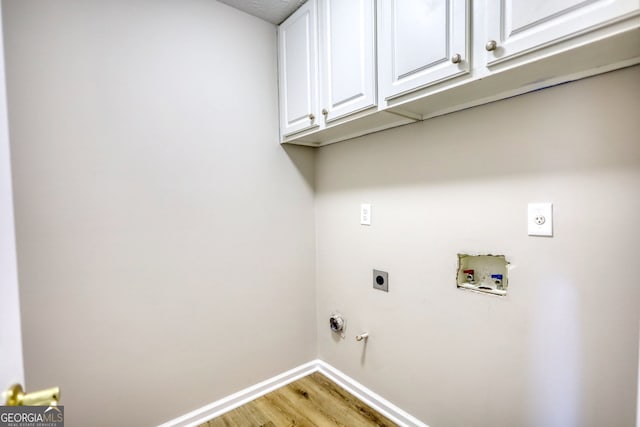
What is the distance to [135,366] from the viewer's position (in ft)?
4.84

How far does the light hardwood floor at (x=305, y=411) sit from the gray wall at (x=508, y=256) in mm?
151

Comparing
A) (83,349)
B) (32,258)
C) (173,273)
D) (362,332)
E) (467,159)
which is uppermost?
(467,159)

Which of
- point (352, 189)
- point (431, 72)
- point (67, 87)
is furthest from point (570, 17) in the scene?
point (67, 87)

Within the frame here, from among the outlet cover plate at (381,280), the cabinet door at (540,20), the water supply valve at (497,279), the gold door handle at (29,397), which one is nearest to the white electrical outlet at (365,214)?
the outlet cover plate at (381,280)

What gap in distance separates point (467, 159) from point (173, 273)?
4.99 feet

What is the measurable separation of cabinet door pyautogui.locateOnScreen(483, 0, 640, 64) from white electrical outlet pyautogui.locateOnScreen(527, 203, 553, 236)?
21.9 inches

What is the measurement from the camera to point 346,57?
1434mm

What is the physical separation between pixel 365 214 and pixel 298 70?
90 centimetres

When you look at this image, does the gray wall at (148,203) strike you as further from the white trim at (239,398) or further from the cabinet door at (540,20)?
the cabinet door at (540,20)

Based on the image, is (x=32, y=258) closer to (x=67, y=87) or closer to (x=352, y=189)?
(x=67, y=87)

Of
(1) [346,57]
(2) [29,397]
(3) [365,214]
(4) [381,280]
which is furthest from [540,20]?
(2) [29,397]

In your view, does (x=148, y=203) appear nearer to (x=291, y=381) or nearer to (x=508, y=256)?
(x=291, y=381)

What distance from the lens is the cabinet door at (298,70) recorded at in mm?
1619

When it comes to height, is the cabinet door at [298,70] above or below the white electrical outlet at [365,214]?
above
